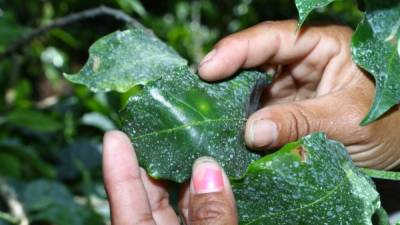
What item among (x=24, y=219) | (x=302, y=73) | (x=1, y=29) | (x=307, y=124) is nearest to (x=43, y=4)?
(x=1, y=29)

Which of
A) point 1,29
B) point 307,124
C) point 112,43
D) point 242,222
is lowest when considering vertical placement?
point 242,222

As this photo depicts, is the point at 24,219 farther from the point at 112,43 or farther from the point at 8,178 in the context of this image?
the point at 112,43

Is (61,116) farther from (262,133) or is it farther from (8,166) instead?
(262,133)

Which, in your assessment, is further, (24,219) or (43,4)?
(43,4)

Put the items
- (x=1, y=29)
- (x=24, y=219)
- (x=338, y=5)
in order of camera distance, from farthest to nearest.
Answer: (x=338, y=5)
(x=1, y=29)
(x=24, y=219)

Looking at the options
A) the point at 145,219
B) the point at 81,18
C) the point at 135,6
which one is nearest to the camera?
the point at 145,219

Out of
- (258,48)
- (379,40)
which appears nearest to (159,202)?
(258,48)

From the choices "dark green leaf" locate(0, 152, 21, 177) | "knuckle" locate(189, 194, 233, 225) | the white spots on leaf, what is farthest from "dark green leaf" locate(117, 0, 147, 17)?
"knuckle" locate(189, 194, 233, 225)
